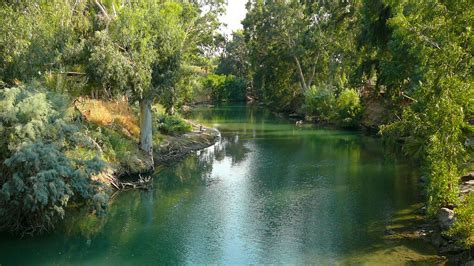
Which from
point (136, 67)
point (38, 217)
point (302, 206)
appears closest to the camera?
point (38, 217)

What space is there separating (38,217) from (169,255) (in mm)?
4519

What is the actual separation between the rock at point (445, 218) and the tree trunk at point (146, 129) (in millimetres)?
15215

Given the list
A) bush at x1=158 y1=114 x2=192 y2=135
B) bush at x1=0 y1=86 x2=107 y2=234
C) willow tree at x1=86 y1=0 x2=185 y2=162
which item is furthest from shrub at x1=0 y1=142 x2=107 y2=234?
bush at x1=158 y1=114 x2=192 y2=135

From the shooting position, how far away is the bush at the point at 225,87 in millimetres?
88500

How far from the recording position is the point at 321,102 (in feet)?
167

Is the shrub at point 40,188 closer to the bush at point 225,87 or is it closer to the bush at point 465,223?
the bush at point 465,223

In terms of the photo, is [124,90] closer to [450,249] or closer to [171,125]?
[171,125]

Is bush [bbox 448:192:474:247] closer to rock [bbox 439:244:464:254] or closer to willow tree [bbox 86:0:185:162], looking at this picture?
rock [bbox 439:244:464:254]

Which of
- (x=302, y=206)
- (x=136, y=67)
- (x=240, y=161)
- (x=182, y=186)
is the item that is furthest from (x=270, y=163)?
(x=136, y=67)

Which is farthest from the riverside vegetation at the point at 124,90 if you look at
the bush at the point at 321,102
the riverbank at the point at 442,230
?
the bush at the point at 321,102

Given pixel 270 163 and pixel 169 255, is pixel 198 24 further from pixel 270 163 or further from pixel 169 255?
pixel 169 255

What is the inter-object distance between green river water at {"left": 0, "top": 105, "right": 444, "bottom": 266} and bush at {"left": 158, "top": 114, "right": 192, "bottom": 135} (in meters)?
2.82

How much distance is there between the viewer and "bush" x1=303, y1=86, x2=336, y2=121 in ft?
162

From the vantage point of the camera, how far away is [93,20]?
22.1m
